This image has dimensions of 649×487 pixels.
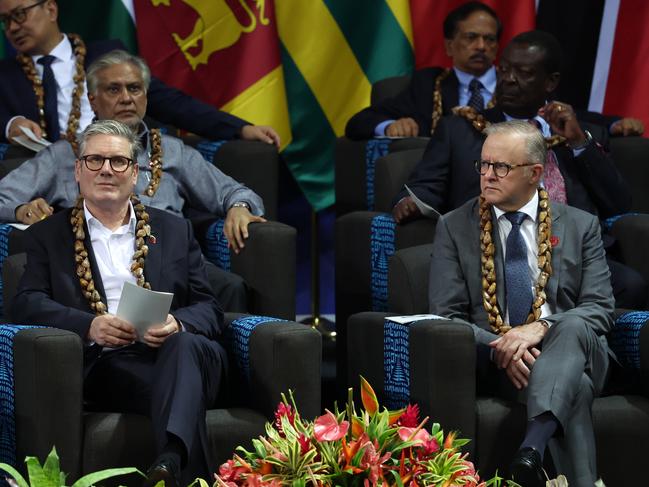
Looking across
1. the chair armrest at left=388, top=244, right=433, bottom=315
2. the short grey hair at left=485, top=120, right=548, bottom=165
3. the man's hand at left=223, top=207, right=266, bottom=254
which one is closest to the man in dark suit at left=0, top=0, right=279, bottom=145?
the man's hand at left=223, top=207, right=266, bottom=254

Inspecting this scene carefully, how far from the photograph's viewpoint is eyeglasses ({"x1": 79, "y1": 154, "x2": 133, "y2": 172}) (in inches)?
154

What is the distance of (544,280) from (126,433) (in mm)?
1290

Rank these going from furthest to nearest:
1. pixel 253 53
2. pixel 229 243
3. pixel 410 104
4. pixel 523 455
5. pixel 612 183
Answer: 1. pixel 253 53
2. pixel 410 104
3. pixel 612 183
4. pixel 229 243
5. pixel 523 455

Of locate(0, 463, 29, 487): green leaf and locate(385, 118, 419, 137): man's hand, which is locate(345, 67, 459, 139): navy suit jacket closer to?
locate(385, 118, 419, 137): man's hand

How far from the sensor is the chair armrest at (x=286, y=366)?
3.63 m

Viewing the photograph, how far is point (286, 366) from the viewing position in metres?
3.63

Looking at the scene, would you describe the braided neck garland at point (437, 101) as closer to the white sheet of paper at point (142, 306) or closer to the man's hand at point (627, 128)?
the man's hand at point (627, 128)

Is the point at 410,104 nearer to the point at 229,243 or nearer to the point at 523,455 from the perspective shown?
the point at 229,243

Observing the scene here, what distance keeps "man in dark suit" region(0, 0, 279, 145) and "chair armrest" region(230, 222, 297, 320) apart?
0.82 metres

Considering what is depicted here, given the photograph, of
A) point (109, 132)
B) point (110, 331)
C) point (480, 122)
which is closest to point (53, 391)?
point (110, 331)

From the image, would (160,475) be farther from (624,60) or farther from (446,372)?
(624,60)

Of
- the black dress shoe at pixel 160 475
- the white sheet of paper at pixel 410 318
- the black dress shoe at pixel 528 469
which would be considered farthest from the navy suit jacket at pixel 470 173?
the black dress shoe at pixel 160 475

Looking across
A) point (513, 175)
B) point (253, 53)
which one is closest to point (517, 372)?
point (513, 175)

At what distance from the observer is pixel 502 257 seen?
4070mm
